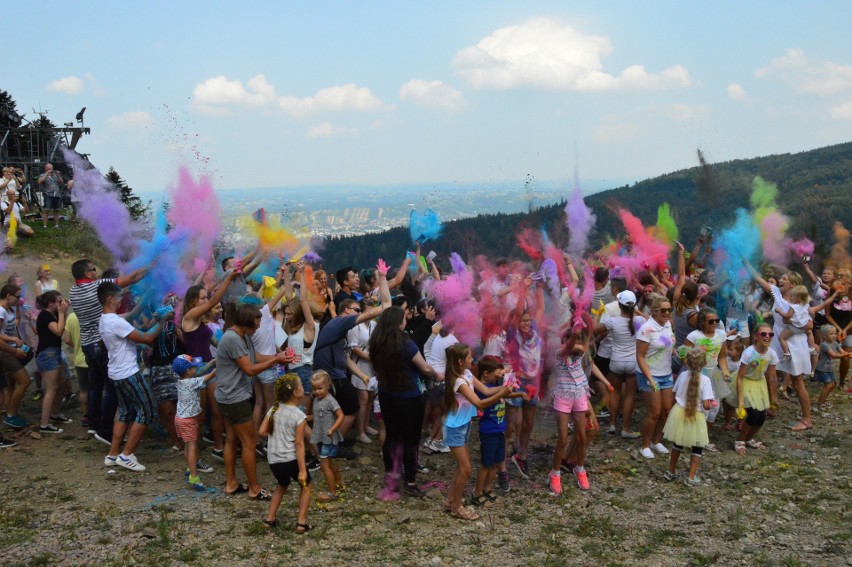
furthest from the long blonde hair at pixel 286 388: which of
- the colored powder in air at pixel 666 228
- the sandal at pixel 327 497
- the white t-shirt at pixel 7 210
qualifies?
the white t-shirt at pixel 7 210

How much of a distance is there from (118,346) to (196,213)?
1804 millimetres

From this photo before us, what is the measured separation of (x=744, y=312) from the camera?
8852mm

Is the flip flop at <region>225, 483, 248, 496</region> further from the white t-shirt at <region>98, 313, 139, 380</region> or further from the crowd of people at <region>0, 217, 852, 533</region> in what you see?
the white t-shirt at <region>98, 313, 139, 380</region>

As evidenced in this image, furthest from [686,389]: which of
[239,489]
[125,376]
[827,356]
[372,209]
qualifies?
[372,209]

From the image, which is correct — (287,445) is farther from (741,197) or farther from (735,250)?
(741,197)

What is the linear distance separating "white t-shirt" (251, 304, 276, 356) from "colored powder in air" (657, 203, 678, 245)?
6118 millimetres

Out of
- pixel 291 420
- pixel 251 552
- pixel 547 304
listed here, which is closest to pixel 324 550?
pixel 251 552

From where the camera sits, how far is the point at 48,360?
300 inches

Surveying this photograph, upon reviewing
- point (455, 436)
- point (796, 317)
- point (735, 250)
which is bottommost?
point (455, 436)

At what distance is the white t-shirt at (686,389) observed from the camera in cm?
656

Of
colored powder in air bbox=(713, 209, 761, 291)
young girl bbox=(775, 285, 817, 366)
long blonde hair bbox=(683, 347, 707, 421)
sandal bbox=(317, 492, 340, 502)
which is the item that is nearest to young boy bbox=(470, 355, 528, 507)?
sandal bbox=(317, 492, 340, 502)

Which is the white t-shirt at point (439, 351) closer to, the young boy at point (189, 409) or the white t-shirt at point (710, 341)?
the young boy at point (189, 409)

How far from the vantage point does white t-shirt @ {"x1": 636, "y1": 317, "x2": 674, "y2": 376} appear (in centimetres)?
704

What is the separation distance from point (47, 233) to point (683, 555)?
54.4ft
